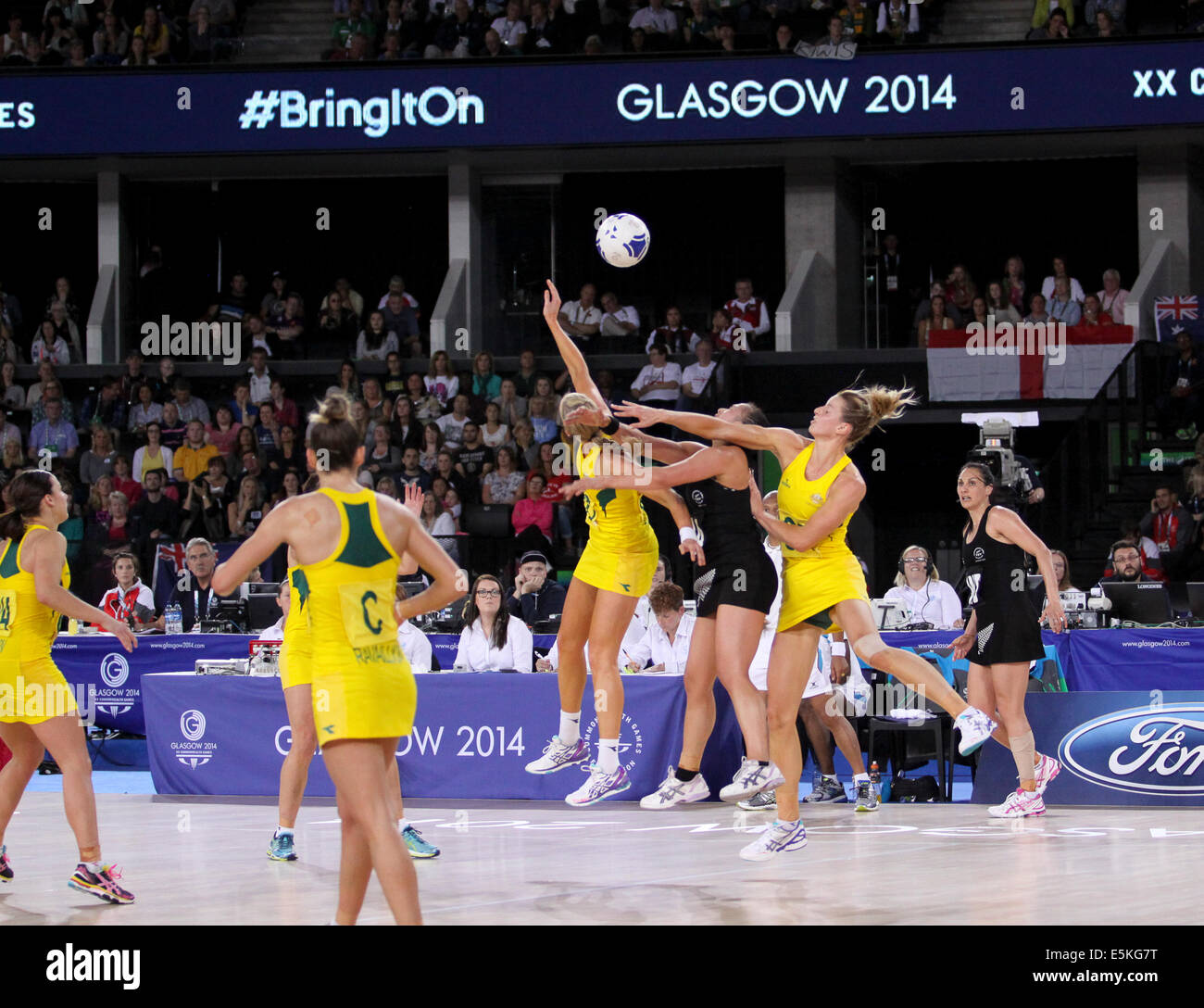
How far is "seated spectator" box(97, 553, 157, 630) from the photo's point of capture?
46.6 ft

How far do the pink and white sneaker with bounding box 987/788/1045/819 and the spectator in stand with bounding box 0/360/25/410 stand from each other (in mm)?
14898

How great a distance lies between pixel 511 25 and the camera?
2098 cm

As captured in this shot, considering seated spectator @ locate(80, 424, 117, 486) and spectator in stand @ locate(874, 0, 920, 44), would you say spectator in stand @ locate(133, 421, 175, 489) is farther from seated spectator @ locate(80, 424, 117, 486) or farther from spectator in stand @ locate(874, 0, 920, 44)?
spectator in stand @ locate(874, 0, 920, 44)

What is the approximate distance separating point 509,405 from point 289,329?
392 cm

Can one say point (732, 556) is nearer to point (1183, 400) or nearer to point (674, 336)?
point (1183, 400)

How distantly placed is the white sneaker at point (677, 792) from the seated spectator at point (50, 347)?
553 inches

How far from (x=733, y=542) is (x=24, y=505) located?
4105 millimetres

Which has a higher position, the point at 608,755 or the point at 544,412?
the point at 544,412

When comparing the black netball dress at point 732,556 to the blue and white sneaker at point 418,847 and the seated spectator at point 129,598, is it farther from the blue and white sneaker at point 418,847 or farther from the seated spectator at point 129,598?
the seated spectator at point 129,598

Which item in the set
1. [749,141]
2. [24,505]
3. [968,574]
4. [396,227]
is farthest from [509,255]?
[24,505]

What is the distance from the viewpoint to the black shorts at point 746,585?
9188mm

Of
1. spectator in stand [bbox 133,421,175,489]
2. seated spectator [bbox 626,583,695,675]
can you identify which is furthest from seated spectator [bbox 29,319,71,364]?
seated spectator [bbox 626,583,695,675]

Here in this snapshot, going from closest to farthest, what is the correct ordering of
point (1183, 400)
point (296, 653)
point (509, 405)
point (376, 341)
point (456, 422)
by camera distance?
point (296, 653), point (1183, 400), point (456, 422), point (509, 405), point (376, 341)

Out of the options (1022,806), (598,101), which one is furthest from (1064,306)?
(1022,806)
